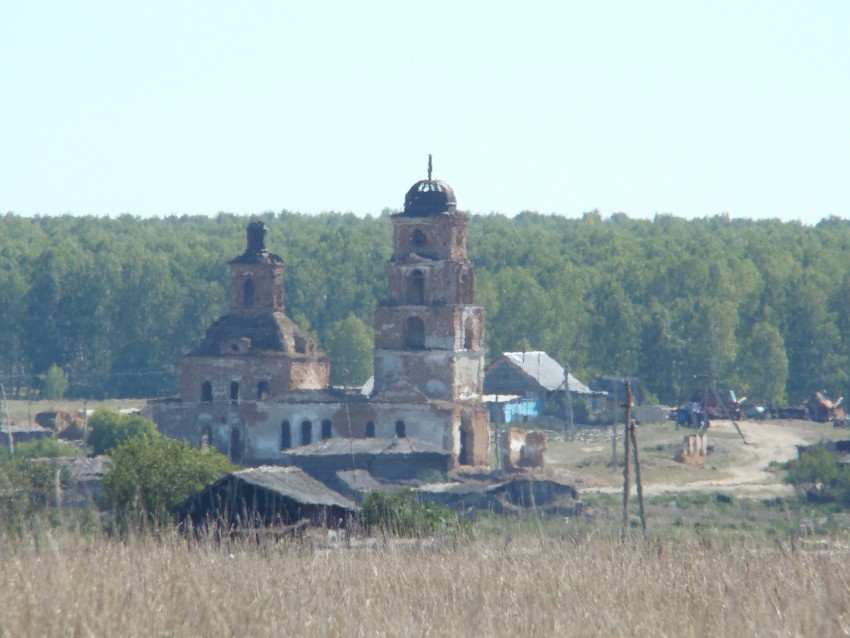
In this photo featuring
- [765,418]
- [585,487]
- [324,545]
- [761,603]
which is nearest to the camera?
[761,603]

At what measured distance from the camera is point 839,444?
43.9 meters

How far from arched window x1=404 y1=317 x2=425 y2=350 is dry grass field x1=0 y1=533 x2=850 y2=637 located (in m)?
28.1

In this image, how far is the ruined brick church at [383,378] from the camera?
42.2 meters

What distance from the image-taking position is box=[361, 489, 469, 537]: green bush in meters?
22.0

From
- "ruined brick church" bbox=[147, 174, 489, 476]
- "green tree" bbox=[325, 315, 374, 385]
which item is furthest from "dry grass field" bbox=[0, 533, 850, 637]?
"green tree" bbox=[325, 315, 374, 385]

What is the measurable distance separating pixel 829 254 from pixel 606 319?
73.8ft

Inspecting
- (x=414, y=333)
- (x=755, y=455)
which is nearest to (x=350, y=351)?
(x=755, y=455)

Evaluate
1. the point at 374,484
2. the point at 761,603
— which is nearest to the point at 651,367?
the point at 374,484

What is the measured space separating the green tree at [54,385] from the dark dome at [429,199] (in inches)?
1057

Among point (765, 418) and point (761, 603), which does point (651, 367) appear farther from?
point (761, 603)

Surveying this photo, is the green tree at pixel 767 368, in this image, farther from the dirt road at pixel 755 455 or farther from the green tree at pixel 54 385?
the green tree at pixel 54 385

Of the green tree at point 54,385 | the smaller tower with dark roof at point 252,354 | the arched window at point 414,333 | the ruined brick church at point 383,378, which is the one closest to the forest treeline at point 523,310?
the green tree at point 54,385

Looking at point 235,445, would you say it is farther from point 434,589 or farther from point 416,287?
point 434,589

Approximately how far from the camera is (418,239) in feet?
144
